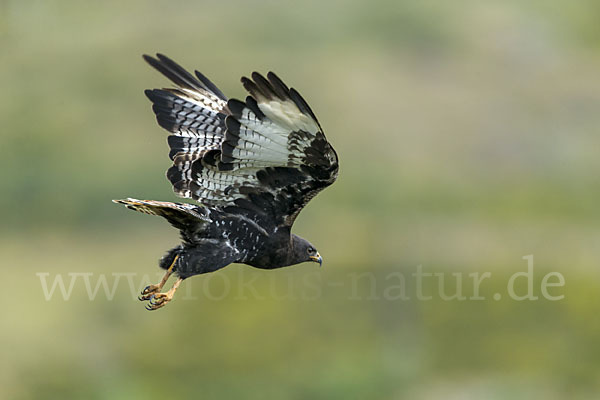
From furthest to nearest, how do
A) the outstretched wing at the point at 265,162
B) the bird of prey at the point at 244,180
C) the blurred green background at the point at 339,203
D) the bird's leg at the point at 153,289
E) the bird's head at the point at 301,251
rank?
the blurred green background at the point at 339,203 → the bird's head at the point at 301,251 → the bird's leg at the point at 153,289 → the bird of prey at the point at 244,180 → the outstretched wing at the point at 265,162

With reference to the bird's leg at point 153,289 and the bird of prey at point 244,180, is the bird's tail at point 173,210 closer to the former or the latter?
the bird of prey at point 244,180

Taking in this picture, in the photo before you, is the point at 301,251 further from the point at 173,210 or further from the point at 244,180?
the point at 173,210

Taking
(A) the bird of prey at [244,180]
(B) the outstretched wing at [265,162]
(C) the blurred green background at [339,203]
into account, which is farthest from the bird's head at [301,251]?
(C) the blurred green background at [339,203]

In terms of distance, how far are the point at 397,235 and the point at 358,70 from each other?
11448 millimetres

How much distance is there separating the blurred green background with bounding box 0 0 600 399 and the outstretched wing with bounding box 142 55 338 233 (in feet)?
45.3

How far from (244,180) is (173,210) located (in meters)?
0.83

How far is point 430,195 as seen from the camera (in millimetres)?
33781

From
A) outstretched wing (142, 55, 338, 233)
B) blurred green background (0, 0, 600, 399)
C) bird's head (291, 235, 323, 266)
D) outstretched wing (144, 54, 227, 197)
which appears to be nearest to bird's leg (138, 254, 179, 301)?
outstretched wing (142, 55, 338, 233)

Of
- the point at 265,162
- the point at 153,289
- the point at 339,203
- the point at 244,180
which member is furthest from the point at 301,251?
the point at 339,203

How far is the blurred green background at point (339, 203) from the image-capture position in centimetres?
2608

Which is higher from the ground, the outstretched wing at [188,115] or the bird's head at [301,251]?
the outstretched wing at [188,115]

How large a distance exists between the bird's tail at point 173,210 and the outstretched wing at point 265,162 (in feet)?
0.86

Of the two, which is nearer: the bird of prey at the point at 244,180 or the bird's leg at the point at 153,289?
the bird of prey at the point at 244,180

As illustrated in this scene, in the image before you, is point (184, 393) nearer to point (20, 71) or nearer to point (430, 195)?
point (430, 195)
